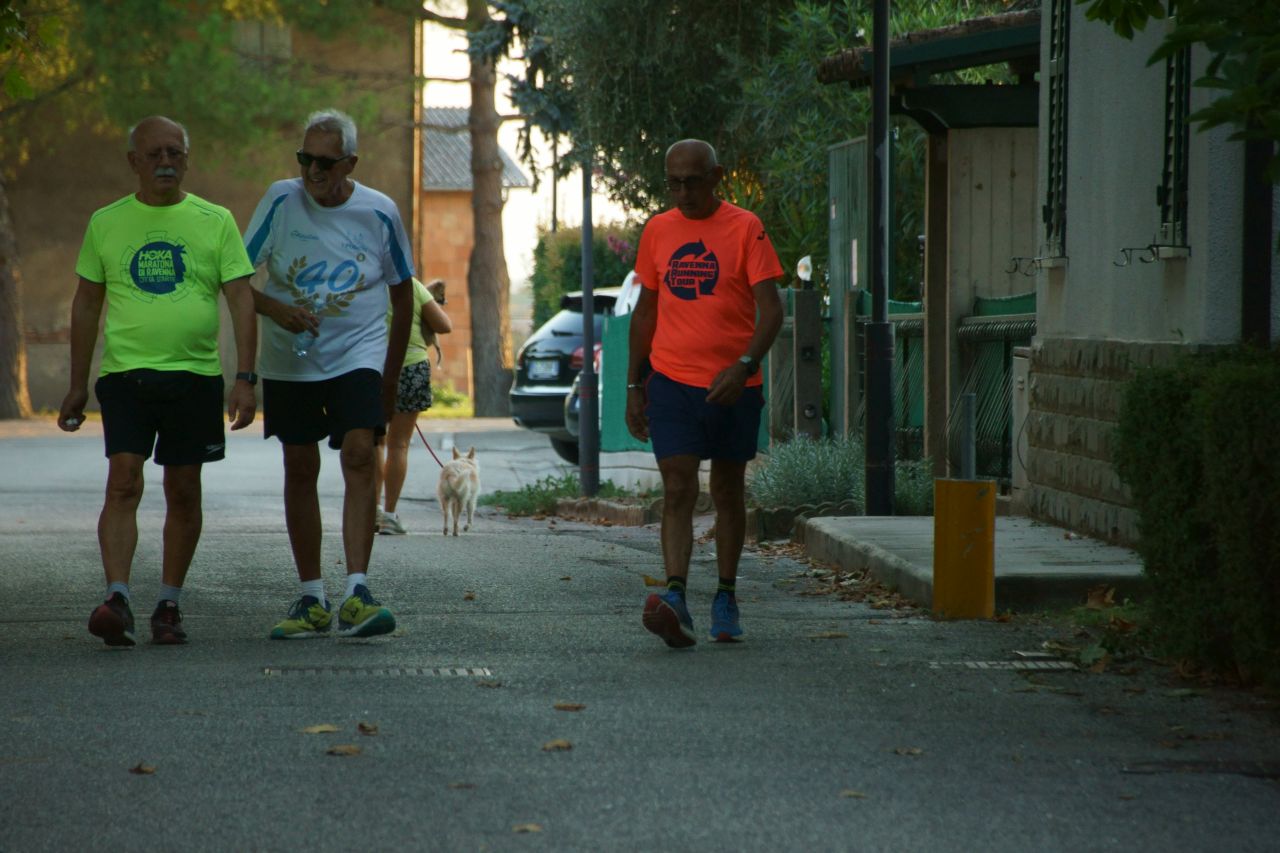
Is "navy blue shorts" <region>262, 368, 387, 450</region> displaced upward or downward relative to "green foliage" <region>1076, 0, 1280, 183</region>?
downward

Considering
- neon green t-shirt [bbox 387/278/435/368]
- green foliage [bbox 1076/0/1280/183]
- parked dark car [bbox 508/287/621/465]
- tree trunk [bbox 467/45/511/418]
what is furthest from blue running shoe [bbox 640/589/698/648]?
tree trunk [bbox 467/45/511/418]

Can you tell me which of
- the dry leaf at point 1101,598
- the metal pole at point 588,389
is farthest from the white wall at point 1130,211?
the metal pole at point 588,389

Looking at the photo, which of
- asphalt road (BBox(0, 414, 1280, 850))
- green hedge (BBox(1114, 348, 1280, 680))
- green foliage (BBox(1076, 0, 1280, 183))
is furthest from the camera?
green hedge (BBox(1114, 348, 1280, 680))

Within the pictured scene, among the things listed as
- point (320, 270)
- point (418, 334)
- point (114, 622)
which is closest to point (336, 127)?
point (320, 270)

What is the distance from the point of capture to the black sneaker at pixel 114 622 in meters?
6.68

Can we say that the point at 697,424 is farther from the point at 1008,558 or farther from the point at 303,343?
the point at 1008,558

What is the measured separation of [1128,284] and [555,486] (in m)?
8.89

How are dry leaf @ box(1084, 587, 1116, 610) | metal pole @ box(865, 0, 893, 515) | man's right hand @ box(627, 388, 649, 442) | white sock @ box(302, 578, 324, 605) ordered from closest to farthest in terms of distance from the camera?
white sock @ box(302, 578, 324, 605), man's right hand @ box(627, 388, 649, 442), dry leaf @ box(1084, 587, 1116, 610), metal pole @ box(865, 0, 893, 515)

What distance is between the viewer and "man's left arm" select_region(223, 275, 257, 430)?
6773 mm

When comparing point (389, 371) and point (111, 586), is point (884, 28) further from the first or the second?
point (111, 586)

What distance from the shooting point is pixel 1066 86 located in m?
10.2

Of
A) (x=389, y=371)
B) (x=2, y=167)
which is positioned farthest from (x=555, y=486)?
(x=2, y=167)

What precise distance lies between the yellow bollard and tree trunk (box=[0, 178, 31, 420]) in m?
27.1

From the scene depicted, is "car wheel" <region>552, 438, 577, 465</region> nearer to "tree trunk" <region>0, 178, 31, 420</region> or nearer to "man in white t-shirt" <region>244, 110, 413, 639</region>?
"tree trunk" <region>0, 178, 31, 420</region>
